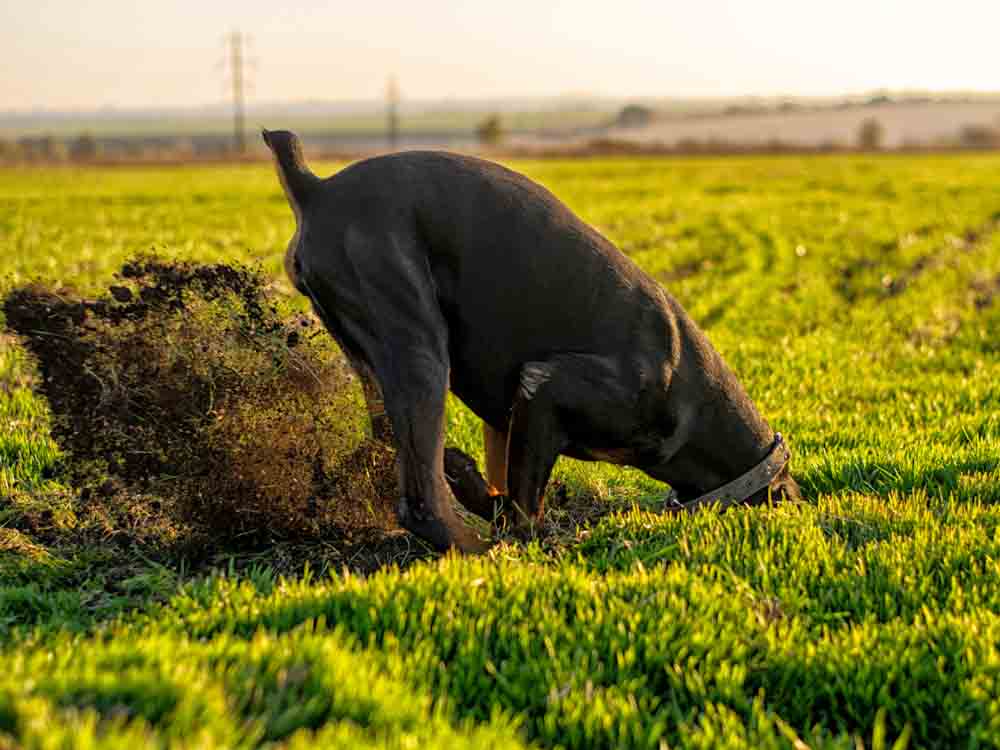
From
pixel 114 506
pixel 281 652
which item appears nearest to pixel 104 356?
pixel 114 506

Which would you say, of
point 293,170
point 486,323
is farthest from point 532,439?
point 293,170

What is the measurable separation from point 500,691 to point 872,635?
51.2 inches

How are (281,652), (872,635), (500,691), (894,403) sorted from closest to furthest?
(281,652) < (500,691) < (872,635) < (894,403)

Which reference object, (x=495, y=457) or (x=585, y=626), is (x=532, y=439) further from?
(x=585, y=626)

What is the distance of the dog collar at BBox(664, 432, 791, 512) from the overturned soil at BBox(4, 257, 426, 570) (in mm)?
1324

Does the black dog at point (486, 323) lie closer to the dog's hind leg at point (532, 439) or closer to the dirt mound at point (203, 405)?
the dog's hind leg at point (532, 439)

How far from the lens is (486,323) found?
13.6ft

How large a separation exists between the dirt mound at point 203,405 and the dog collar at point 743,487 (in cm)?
146

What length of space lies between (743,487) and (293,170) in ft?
8.10

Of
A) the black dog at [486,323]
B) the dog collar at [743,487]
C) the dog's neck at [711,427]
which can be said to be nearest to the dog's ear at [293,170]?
the black dog at [486,323]

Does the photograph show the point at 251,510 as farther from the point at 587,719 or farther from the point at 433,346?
the point at 587,719

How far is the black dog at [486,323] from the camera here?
3961 millimetres

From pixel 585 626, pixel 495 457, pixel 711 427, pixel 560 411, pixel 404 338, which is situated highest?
pixel 404 338

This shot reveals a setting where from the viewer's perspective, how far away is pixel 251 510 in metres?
4.71
